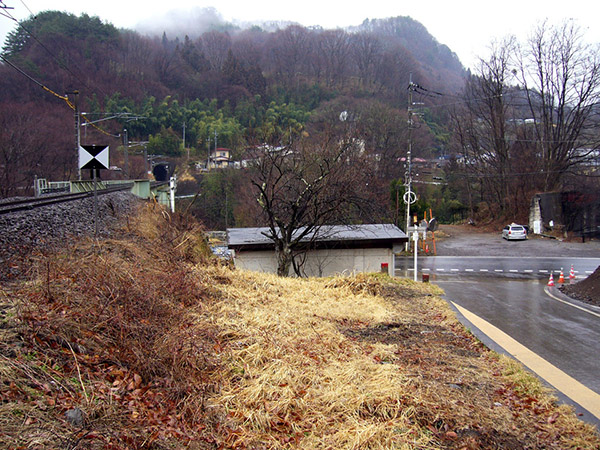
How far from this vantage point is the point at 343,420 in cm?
→ 454

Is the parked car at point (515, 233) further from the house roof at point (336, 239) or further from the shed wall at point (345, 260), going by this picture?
the shed wall at point (345, 260)

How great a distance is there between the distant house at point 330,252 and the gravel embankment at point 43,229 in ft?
15.2

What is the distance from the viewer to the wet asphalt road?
30.2 ft

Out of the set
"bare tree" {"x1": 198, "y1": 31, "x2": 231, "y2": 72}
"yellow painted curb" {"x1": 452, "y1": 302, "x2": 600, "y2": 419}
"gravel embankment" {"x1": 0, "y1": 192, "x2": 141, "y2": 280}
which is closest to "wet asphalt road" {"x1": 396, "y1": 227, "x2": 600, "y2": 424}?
"yellow painted curb" {"x1": 452, "y1": 302, "x2": 600, "y2": 419}

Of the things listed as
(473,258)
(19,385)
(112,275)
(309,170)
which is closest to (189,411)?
(19,385)

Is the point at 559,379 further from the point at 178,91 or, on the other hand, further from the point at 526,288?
the point at 178,91

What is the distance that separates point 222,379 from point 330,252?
14.1 metres

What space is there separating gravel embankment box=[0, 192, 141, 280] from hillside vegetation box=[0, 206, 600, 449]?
1874mm

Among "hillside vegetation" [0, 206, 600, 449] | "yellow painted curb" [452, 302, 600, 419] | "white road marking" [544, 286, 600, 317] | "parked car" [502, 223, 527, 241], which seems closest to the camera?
"hillside vegetation" [0, 206, 600, 449]

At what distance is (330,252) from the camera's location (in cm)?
1889

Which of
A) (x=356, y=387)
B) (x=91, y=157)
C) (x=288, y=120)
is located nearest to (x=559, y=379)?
(x=356, y=387)

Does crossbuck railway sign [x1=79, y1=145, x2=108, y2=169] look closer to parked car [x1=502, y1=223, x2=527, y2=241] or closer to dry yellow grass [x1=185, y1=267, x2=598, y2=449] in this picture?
dry yellow grass [x1=185, y1=267, x2=598, y2=449]

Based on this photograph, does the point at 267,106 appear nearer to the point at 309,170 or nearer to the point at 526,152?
the point at 526,152

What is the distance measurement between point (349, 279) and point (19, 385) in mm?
8677
